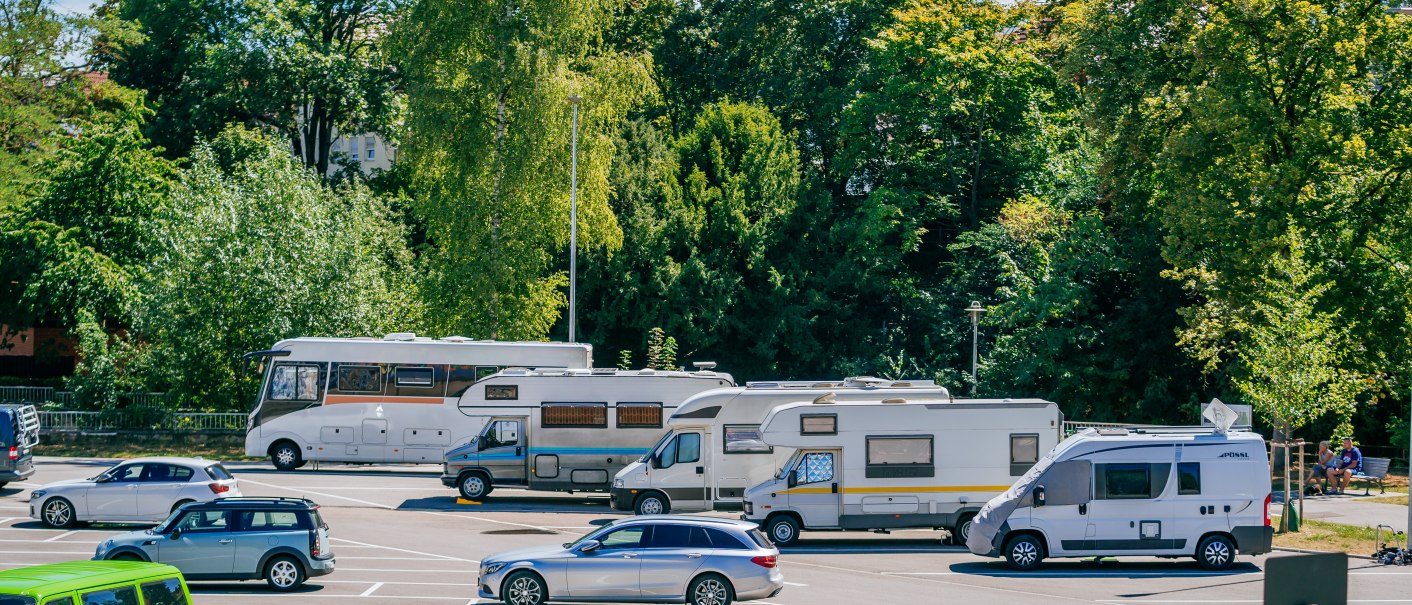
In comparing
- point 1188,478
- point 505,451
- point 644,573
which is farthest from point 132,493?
point 1188,478

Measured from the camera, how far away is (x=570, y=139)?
4331 cm

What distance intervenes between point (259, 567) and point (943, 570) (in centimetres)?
1079

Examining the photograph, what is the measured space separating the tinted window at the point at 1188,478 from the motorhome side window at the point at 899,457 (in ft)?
14.8

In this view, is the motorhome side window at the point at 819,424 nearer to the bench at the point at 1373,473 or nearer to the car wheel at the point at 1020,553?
the car wheel at the point at 1020,553

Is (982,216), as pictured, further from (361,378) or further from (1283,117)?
(361,378)

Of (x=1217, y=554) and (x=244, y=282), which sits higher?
(x=244, y=282)

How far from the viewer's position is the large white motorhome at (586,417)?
3048cm

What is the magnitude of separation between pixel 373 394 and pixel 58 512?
35.5 feet

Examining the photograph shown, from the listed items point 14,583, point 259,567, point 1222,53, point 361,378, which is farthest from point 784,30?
point 14,583

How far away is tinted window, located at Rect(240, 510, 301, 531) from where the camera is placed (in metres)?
19.7

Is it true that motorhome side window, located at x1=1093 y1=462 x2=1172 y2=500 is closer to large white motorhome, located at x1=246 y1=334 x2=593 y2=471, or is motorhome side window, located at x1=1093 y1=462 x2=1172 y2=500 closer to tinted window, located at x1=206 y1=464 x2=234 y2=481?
large white motorhome, located at x1=246 y1=334 x2=593 y2=471

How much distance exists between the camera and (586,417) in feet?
100

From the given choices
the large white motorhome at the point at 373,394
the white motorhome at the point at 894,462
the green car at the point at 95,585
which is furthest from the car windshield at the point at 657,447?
the green car at the point at 95,585

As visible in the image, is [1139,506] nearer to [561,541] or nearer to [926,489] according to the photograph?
[926,489]
